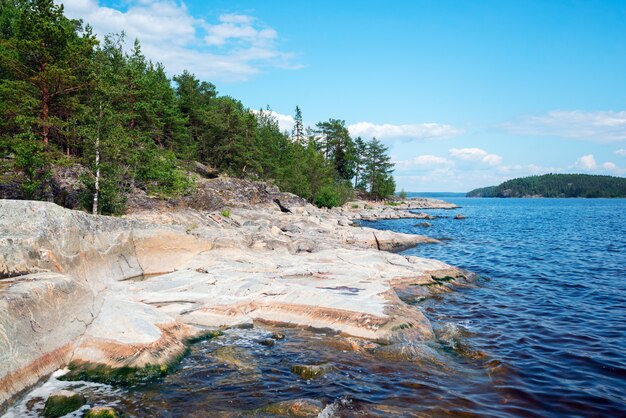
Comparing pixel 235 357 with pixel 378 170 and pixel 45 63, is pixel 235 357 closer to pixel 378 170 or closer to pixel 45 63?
pixel 45 63

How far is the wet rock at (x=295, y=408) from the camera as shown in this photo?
7.51 m

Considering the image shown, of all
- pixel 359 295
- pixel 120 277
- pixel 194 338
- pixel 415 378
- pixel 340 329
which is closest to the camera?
pixel 415 378

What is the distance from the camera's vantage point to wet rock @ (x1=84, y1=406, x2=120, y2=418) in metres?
6.96

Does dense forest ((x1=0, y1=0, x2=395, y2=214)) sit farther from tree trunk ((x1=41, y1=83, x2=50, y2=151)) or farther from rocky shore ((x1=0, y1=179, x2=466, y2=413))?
rocky shore ((x1=0, y1=179, x2=466, y2=413))

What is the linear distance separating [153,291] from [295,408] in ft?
28.0

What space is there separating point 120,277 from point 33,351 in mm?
8312

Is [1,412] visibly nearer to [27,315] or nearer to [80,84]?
[27,315]

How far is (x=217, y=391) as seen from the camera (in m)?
8.47

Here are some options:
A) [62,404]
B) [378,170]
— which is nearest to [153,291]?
[62,404]

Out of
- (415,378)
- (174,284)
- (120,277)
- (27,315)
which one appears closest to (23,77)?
(120,277)

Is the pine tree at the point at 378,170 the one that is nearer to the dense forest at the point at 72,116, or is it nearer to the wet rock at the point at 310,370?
the dense forest at the point at 72,116

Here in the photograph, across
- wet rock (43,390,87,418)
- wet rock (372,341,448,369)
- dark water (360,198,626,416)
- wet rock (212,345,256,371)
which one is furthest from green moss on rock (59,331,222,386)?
dark water (360,198,626,416)

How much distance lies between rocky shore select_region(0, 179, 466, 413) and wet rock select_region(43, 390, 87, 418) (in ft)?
2.41

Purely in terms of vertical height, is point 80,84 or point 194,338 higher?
point 80,84
